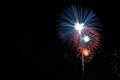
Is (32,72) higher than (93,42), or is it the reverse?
(93,42)

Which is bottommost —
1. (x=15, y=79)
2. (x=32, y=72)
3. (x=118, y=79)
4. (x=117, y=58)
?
(x=15, y=79)

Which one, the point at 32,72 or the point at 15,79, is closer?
the point at 15,79

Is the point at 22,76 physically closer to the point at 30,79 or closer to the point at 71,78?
the point at 30,79

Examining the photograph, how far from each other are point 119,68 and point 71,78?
26.1 ft

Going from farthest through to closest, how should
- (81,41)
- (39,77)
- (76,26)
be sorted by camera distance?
1. (39,77)
2. (81,41)
3. (76,26)

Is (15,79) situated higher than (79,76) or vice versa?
(79,76)

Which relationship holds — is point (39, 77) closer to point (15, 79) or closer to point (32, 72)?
point (32, 72)

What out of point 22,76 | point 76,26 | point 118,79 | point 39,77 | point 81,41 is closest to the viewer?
point 76,26

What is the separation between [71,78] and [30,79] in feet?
27.8

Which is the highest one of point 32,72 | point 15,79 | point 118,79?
point 118,79

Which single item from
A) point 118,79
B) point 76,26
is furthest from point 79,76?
point 76,26

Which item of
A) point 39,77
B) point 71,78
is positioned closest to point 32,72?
point 39,77

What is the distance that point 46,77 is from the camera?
37938 mm

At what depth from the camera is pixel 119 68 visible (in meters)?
40.1
